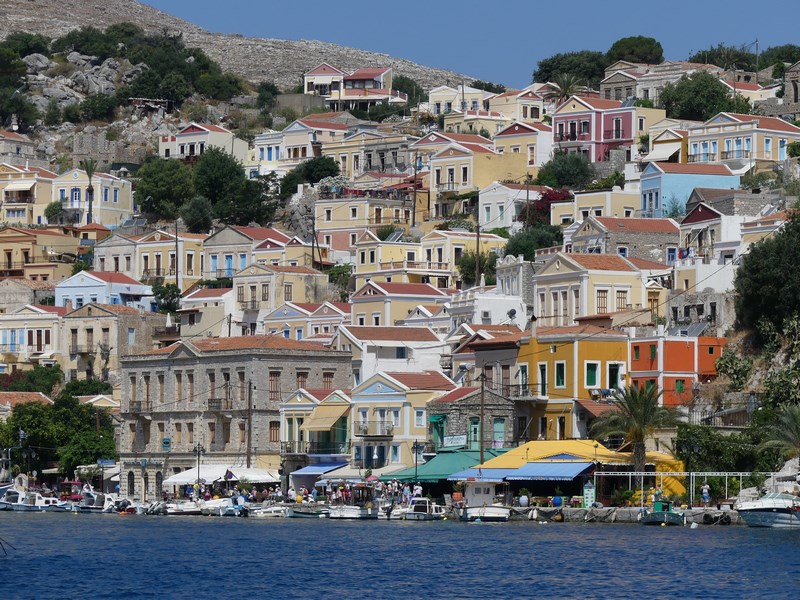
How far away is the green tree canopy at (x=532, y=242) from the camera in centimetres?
11681

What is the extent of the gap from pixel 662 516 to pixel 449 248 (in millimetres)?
50431

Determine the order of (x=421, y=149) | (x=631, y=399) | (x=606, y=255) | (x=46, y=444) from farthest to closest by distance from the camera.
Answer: (x=421, y=149)
(x=46, y=444)
(x=606, y=255)
(x=631, y=399)

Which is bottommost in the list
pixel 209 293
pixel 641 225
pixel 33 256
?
pixel 209 293

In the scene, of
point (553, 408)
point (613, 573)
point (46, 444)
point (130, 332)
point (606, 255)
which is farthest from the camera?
point (130, 332)

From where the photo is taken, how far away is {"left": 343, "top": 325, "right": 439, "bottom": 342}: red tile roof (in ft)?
326

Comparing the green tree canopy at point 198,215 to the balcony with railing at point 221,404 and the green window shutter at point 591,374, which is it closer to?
the balcony with railing at point 221,404

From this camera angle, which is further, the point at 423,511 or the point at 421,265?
the point at 421,265

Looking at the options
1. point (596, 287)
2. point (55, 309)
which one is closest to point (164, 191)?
point (55, 309)

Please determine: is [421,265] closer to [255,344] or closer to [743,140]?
[743,140]

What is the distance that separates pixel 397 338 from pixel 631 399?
24.4m

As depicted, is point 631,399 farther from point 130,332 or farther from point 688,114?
point 688,114

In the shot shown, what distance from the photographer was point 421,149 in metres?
143

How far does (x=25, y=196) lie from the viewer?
155 meters

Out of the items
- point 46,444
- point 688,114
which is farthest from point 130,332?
point 688,114
